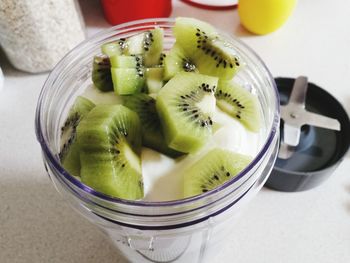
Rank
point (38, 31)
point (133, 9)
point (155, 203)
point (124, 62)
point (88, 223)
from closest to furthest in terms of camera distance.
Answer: point (155, 203)
point (124, 62)
point (88, 223)
point (38, 31)
point (133, 9)

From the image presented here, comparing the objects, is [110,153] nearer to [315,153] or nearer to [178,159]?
[178,159]

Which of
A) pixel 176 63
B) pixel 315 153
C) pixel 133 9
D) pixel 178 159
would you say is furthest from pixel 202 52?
pixel 133 9

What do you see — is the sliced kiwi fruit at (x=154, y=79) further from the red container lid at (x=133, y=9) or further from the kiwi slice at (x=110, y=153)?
the red container lid at (x=133, y=9)

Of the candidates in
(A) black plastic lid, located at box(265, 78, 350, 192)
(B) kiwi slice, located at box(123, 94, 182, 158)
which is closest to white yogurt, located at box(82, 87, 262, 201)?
(B) kiwi slice, located at box(123, 94, 182, 158)

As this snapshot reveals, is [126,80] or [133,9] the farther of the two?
[133,9]

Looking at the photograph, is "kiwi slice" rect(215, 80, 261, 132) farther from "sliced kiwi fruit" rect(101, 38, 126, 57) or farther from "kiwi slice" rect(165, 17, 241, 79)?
"sliced kiwi fruit" rect(101, 38, 126, 57)

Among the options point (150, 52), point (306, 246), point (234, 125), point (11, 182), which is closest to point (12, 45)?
point (11, 182)

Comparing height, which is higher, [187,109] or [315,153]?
[187,109]
